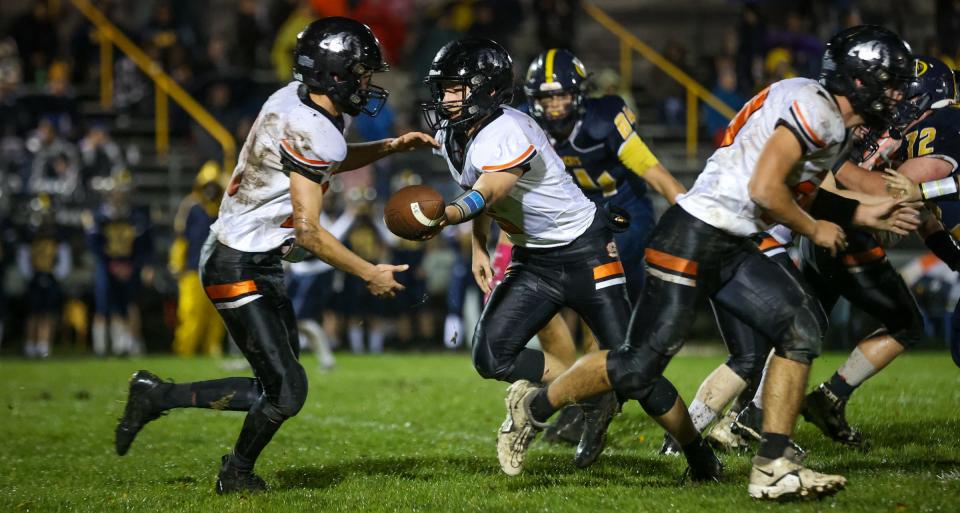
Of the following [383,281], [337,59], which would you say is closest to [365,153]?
[337,59]

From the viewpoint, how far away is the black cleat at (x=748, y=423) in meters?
5.83

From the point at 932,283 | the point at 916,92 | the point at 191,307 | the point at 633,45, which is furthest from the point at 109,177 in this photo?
the point at 916,92

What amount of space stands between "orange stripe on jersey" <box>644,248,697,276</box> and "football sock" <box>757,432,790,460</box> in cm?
70

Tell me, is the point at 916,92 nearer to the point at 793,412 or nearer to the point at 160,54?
the point at 793,412

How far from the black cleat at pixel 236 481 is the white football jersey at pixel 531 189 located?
5.24 ft

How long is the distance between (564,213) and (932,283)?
25.6ft

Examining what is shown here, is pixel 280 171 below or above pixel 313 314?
above

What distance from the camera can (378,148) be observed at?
5.64 meters

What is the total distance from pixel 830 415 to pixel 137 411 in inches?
130

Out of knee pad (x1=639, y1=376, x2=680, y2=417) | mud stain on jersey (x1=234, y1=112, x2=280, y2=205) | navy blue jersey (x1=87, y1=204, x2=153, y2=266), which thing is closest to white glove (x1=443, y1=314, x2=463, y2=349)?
navy blue jersey (x1=87, y1=204, x2=153, y2=266)

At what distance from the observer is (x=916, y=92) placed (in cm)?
573

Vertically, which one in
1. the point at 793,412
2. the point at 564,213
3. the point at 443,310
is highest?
the point at 564,213

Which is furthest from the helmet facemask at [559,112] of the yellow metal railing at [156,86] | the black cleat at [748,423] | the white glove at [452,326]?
the yellow metal railing at [156,86]

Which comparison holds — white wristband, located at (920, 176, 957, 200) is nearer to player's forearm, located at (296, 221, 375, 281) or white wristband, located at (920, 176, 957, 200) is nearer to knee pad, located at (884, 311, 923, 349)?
knee pad, located at (884, 311, 923, 349)
